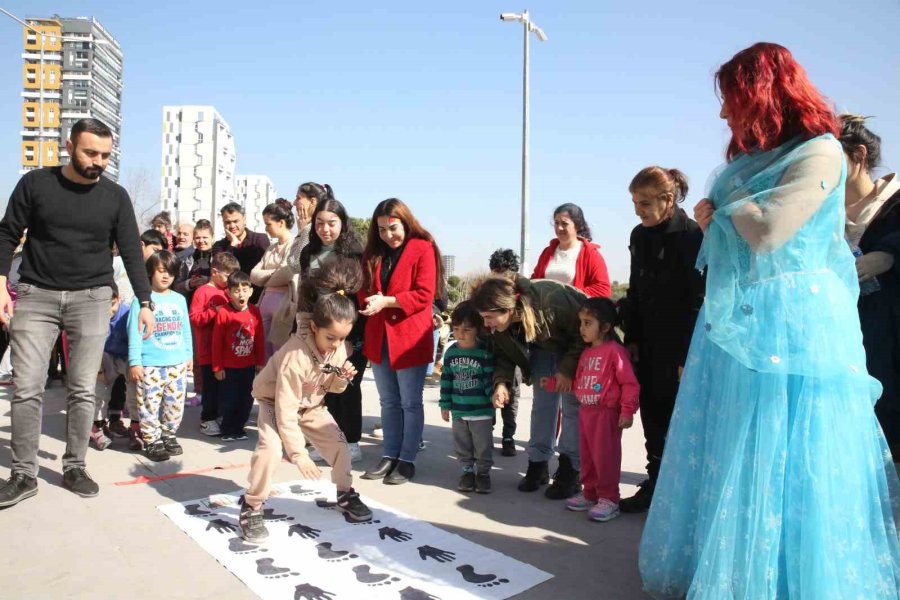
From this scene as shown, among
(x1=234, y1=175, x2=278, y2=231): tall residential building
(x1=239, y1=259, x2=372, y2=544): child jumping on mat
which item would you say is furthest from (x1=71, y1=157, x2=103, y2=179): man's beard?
(x1=234, y1=175, x2=278, y2=231): tall residential building

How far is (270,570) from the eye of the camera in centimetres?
268

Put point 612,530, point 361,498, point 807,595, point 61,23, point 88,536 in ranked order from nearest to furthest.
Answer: point 807,595 → point 88,536 → point 612,530 → point 361,498 → point 61,23

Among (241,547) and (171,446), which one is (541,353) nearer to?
(241,547)

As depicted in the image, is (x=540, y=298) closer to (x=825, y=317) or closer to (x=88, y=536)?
(x=825, y=317)

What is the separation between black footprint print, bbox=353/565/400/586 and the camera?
260cm

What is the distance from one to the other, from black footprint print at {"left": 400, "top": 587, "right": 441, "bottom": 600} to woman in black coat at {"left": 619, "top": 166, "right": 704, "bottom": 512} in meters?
1.47

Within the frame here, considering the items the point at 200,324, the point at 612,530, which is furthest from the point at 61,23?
the point at 612,530

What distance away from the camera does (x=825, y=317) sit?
6.75 feet

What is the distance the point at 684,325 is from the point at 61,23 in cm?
6455

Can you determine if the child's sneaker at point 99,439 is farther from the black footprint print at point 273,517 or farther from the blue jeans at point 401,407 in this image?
the blue jeans at point 401,407

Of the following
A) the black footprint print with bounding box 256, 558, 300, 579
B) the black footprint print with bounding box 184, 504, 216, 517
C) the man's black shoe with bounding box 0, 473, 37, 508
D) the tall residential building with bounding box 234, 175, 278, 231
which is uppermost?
the tall residential building with bounding box 234, 175, 278, 231

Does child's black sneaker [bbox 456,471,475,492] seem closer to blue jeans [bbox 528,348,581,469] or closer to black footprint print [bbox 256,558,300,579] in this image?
blue jeans [bbox 528,348,581,469]

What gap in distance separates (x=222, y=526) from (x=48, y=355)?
4.60 ft

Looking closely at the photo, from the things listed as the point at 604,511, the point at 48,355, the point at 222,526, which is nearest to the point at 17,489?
the point at 48,355
